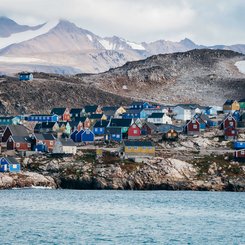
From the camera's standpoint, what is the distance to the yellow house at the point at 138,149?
452 ft

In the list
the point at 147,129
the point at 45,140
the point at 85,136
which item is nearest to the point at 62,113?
the point at 147,129

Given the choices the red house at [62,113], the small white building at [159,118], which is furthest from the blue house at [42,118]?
the small white building at [159,118]

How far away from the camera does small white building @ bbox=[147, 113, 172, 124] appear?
17650 centimetres

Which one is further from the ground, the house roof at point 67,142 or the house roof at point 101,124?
the house roof at point 101,124

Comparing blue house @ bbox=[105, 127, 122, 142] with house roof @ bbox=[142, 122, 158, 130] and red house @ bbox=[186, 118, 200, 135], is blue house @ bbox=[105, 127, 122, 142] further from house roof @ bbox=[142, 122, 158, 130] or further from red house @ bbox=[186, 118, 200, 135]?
red house @ bbox=[186, 118, 200, 135]

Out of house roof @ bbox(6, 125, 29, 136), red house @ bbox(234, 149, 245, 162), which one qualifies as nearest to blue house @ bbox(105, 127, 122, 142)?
house roof @ bbox(6, 125, 29, 136)

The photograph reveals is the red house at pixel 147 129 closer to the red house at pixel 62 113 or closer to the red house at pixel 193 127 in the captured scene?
the red house at pixel 193 127

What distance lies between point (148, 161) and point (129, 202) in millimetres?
25096

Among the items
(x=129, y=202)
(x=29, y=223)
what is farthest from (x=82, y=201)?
(x=29, y=223)

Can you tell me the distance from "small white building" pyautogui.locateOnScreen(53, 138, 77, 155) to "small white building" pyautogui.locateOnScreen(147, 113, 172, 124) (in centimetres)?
3765

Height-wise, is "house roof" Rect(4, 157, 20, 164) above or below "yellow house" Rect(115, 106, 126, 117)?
below

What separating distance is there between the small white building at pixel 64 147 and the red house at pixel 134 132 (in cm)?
1826

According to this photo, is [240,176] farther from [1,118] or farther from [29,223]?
[1,118]

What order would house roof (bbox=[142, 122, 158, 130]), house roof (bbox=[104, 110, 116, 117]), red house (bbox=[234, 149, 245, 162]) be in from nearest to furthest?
red house (bbox=[234, 149, 245, 162]), house roof (bbox=[142, 122, 158, 130]), house roof (bbox=[104, 110, 116, 117])
